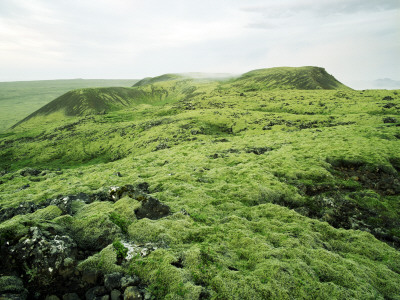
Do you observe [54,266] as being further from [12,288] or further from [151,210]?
[151,210]

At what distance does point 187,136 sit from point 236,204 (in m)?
44.5

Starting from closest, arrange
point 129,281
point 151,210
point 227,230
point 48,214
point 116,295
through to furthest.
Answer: point 116,295 → point 129,281 → point 227,230 → point 48,214 → point 151,210

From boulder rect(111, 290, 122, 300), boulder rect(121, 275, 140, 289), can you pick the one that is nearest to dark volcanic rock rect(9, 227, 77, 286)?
boulder rect(111, 290, 122, 300)

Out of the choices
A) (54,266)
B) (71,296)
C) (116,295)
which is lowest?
(71,296)

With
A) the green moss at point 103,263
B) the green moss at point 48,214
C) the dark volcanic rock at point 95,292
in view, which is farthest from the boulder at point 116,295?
the green moss at point 48,214

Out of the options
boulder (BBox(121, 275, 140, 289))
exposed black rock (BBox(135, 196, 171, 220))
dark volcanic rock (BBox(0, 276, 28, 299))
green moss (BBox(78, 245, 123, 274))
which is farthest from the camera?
exposed black rock (BBox(135, 196, 171, 220))

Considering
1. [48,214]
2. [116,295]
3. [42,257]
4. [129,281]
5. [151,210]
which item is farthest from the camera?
[151,210]

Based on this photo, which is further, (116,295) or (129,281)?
(129,281)

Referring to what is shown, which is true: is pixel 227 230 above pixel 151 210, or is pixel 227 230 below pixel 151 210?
below

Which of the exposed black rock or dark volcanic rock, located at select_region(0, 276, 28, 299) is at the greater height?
dark volcanic rock, located at select_region(0, 276, 28, 299)

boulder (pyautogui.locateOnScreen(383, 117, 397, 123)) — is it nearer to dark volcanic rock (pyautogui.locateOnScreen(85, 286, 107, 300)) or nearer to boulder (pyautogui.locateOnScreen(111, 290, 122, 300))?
boulder (pyautogui.locateOnScreen(111, 290, 122, 300))

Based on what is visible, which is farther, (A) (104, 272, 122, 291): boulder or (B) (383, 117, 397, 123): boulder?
(B) (383, 117, 397, 123): boulder

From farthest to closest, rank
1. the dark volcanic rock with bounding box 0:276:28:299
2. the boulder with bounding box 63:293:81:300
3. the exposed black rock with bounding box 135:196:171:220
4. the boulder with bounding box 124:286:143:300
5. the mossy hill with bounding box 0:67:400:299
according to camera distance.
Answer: the exposed black rock with bounding box 135:196:171:220 → the mossy hill with bounding box 0:67:400:299 → the boulder with bounding box 63:293:81:300 → the boulder with bounding box 124:286:143:300 → the dark volcanic rock with bounding box 0:276:28:299

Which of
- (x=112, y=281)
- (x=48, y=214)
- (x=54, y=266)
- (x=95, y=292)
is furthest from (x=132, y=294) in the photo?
(x=48, y=214)
